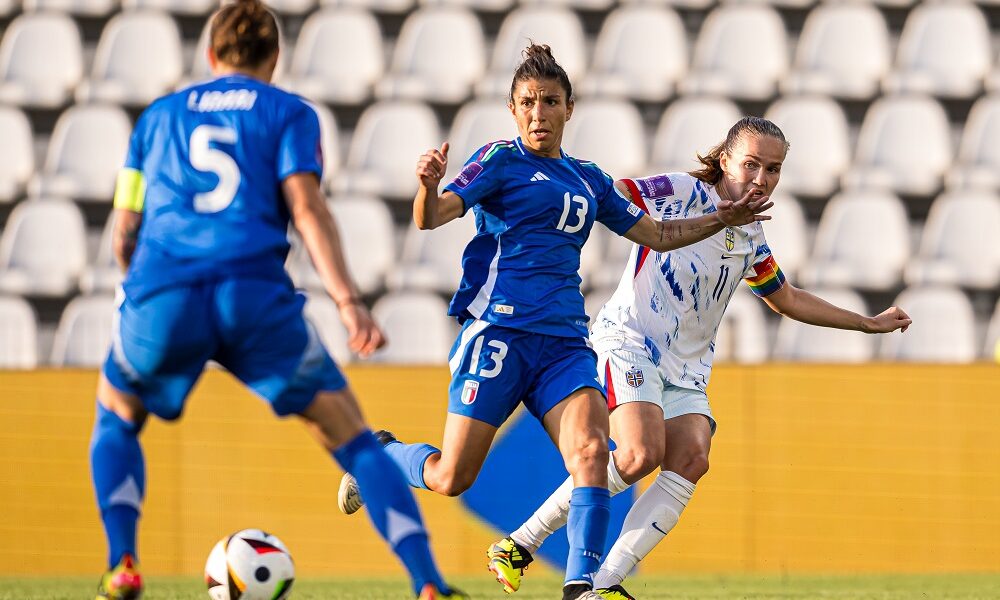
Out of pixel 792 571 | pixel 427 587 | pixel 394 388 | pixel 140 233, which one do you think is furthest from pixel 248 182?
pixel 792 571

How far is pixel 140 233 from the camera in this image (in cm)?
375

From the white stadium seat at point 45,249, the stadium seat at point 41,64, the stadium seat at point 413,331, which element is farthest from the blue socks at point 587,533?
the stadium seat at point 41,64

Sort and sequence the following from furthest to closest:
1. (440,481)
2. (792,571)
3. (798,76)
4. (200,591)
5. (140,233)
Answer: (798,76), (792,571), (200,591), (440,481), (140,233)

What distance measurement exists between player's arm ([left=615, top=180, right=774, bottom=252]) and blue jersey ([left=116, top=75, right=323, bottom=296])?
5.46ft

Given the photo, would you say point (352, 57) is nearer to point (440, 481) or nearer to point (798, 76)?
point (798, 76)

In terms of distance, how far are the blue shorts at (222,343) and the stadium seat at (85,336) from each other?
597 cm

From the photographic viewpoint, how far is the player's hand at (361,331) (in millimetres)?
Result: 3408

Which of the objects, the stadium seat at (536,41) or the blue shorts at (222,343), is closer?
the blue shorts at (222,343)

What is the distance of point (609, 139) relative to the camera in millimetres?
10969

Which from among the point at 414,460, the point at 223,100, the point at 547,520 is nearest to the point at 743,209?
the point at 547,520

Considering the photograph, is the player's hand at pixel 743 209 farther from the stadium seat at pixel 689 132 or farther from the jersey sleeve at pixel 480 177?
the stadium seat at pixel 689 132

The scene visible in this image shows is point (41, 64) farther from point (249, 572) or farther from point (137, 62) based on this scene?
point (249, 572)

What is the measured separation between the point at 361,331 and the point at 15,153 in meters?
8.41

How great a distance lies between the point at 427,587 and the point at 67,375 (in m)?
5.30
